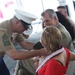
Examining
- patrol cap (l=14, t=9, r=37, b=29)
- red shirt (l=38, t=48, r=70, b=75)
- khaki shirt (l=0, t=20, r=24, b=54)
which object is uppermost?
patrol cap (l=14, t=9, r=37, b=29)

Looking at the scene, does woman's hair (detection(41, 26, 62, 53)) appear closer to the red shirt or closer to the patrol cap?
the red shirt

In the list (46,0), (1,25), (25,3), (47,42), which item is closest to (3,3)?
(25,3)

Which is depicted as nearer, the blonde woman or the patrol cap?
the blonde woman

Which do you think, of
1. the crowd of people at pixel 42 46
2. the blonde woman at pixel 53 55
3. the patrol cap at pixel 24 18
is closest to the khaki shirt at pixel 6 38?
the crowd of people at pixel 42 46

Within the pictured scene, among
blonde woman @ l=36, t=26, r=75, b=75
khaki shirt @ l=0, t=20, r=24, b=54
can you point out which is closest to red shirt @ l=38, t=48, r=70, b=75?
blonde woman @ l=36, t=26, r=75, b=75

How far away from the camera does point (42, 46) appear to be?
6.12ft

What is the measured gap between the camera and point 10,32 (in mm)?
2105

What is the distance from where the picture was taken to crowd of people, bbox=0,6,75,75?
1524 millimetres

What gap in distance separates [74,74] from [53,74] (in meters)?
0.27

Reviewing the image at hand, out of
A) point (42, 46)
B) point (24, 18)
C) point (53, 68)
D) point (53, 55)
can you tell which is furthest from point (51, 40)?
point (24, 18)

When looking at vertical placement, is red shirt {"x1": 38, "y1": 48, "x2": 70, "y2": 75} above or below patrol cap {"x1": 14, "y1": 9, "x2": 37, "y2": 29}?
below

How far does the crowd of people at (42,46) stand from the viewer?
1.52 metres

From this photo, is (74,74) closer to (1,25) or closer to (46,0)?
(1,25)

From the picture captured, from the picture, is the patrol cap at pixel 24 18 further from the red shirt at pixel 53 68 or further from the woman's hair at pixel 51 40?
the red shirt at pixel 53 68
